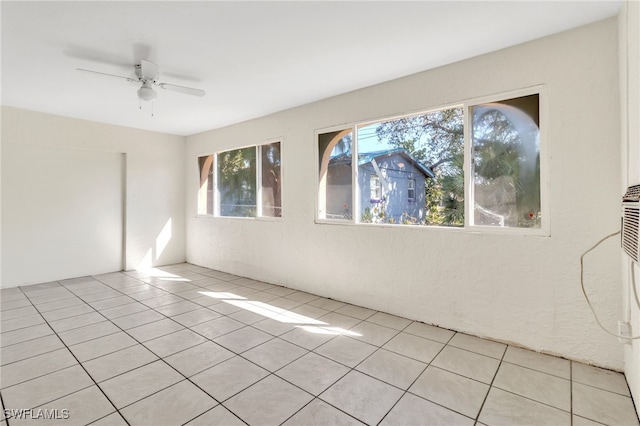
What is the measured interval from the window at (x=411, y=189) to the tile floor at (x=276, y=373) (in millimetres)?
1328

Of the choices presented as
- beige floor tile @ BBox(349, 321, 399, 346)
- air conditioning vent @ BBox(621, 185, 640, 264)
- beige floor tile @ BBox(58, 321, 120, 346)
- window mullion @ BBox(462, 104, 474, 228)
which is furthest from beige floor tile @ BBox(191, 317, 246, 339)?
air conditioning vent @ BBox(621, 185, 640, 264)

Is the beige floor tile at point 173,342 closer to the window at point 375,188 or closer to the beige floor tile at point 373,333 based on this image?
the beige floor tile at point 373,333

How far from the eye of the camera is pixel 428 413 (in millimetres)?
1815

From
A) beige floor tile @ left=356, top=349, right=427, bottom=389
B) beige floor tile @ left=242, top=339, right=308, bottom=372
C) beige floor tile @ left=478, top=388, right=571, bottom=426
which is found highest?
beige floor tile @ left=242, top=339, right=308, bottom=372

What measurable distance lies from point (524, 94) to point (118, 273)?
249 inches

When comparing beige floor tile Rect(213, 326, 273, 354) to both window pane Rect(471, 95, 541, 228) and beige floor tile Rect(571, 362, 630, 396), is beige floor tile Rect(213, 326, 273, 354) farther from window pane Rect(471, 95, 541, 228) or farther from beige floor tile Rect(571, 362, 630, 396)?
beige floor tile Rect(571, 362, 630, 396)

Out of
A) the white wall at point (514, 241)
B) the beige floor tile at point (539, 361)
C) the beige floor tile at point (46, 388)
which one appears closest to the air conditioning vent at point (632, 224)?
the white wall at point (514, 241)

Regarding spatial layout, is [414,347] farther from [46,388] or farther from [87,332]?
[87,332]

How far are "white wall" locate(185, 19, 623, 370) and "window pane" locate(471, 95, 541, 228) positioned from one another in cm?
13

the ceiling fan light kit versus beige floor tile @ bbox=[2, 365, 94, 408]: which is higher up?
the ceiling fan light kit

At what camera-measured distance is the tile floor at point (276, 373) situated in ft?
5.95

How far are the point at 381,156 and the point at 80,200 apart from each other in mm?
4922

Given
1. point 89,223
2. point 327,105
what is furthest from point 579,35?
point 89,223

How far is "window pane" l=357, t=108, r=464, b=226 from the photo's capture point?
2998mm
